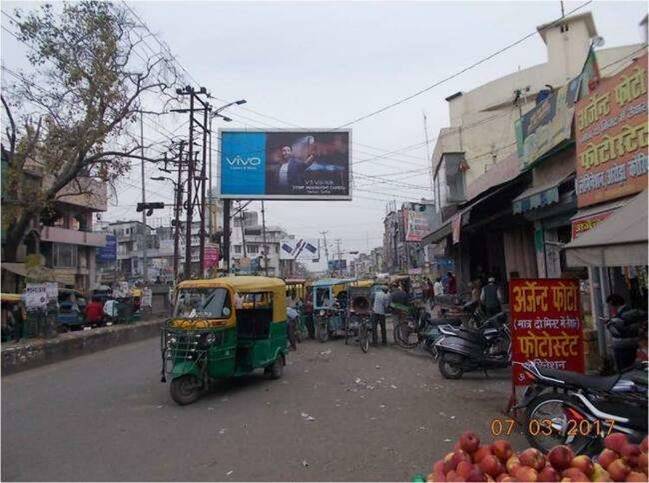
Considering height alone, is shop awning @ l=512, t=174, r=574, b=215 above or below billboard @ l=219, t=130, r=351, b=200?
below

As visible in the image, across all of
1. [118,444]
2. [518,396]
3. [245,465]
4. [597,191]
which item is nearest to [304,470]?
[245,465]

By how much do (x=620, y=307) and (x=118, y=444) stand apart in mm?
6759

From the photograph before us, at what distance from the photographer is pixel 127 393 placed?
921 centimetres

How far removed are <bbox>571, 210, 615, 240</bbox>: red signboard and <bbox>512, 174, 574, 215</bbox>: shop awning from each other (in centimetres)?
103

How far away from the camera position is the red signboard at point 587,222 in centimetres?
799

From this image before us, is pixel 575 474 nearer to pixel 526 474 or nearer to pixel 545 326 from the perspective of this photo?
pixel 526 474

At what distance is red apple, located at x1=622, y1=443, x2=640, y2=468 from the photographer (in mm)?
2880

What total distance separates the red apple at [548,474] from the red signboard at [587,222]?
19.5 ft

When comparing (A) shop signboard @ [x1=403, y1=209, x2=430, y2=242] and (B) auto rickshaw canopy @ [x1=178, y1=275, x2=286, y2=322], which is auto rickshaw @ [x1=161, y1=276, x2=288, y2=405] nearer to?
(B) auto rickshaw canopy @ [x1=178, y1=275, x2=286, y2=322]

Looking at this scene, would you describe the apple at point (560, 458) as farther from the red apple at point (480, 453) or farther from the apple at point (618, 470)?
the red apple at point (480, 453)

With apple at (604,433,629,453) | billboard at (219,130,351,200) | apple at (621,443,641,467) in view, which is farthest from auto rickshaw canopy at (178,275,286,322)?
billboard at (219,130,351,200)

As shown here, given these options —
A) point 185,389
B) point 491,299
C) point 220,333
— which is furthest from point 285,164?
point 185,389

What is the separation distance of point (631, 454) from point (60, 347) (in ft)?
44.8

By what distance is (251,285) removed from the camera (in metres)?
9.80
